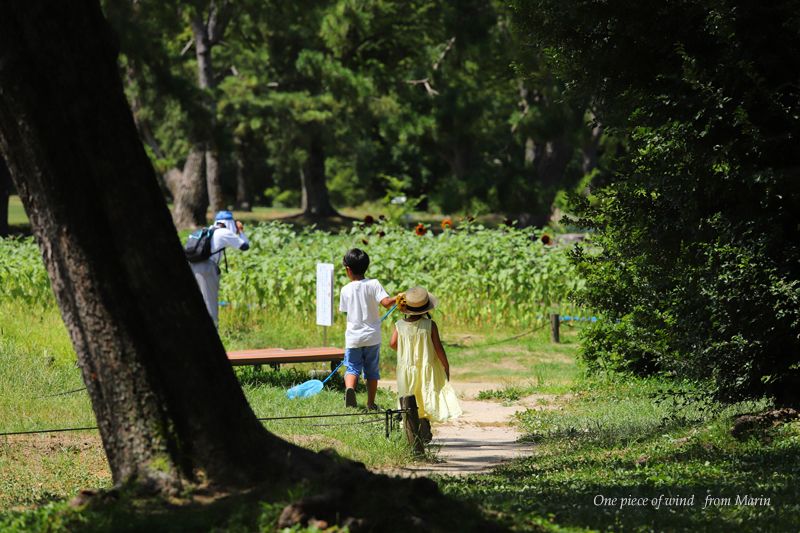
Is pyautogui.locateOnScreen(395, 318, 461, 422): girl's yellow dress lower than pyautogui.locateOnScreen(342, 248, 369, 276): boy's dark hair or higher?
lower

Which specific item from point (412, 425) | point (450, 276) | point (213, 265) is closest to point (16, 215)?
point (450, 276)

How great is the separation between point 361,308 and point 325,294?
8.98 ft

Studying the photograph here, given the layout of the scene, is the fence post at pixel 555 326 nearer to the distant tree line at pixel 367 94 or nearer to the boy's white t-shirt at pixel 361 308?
the boy's white t-shirt at pixel 361 308

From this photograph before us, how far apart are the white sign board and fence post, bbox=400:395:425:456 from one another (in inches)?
172

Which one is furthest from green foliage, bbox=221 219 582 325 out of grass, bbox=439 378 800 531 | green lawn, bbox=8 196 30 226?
green lawn, bbox=8 196 30 226

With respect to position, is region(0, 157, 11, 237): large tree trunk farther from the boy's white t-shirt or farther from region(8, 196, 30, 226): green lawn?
the boy's white t-shirt

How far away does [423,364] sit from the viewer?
973 cm

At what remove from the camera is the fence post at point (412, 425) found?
903cm

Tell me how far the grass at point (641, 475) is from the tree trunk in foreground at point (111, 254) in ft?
4.93

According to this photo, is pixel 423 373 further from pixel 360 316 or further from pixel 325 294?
pixel 325 294

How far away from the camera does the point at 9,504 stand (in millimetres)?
6984

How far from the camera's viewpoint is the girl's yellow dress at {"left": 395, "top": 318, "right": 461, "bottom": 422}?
31.9 feet

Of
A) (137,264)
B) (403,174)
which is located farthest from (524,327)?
(403,174)

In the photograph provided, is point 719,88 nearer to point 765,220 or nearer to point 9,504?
point 765,220
